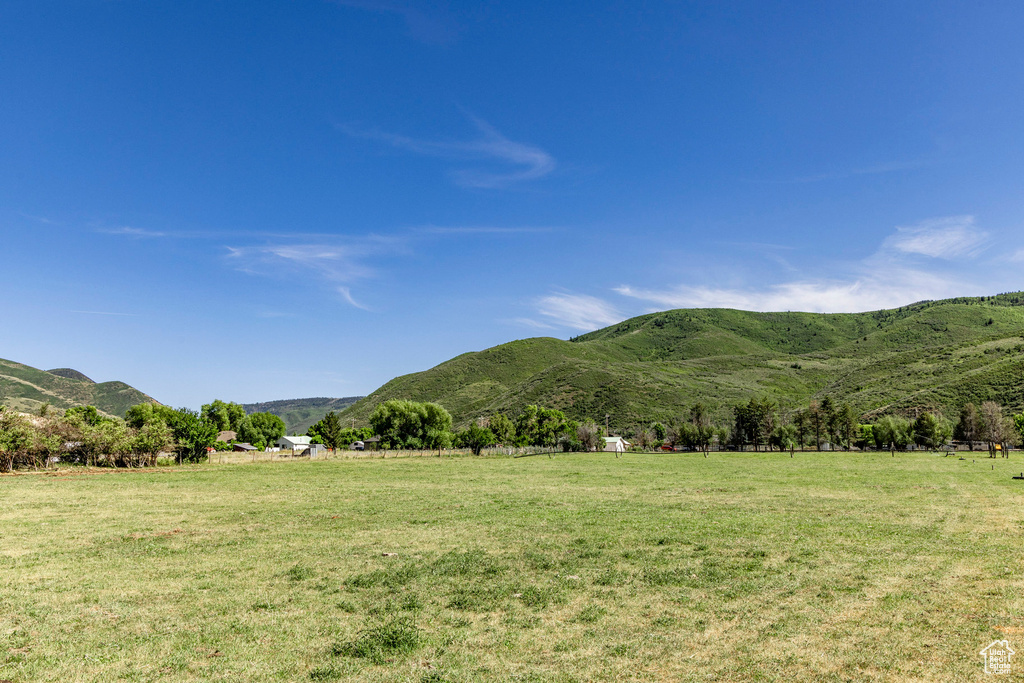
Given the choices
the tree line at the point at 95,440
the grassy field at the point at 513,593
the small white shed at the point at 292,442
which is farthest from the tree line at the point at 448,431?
the grassy field at the point at 513,593

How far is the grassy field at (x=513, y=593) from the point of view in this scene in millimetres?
8023

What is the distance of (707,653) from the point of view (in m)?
8.32

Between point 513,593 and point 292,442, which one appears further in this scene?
point 292,442

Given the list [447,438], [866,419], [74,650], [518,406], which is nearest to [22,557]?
[74,650]

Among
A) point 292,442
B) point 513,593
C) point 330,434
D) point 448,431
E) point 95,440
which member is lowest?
point 292,442

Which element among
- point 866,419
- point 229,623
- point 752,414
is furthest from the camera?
point 866,419

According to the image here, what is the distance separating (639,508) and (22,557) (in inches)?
852

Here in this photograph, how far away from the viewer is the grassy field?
26.3 feet

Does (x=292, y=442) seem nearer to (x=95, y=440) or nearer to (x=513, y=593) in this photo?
(x=95, y=440)

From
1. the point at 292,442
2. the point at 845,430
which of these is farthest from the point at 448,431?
the point at 845,430

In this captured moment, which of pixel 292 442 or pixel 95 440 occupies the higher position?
pixel 95 440

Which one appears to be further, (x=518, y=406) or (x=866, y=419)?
(x=518, y=406)

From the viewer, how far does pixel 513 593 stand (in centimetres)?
1159

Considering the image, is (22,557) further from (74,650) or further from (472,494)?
(472,494)
